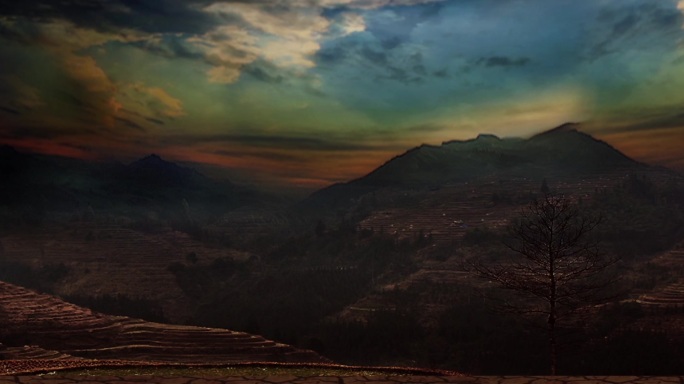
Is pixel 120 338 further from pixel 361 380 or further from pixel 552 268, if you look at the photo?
pixel 361 380

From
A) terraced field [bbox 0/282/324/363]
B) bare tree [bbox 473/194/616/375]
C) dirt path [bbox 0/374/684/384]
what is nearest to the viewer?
dirt path [bbox 0/374/684/384]

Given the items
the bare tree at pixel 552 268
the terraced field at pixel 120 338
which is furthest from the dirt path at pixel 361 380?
the terraced field at pixel 120 338

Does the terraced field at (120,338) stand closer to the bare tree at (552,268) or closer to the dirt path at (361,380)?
the bare tree at (552,268)

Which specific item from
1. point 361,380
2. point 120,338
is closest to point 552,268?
point 361,380

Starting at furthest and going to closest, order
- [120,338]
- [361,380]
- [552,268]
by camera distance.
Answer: [120,338] → [552,268] → [361,380]

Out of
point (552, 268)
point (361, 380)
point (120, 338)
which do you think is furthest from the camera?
point (120, 338)

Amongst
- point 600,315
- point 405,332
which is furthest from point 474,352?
point 600,315

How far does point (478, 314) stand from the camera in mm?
178875

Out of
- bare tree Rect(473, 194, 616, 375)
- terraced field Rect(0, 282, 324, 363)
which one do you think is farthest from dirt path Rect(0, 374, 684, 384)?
terraced field Rect(0, 282, 324, 363)

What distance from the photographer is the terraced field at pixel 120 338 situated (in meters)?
117

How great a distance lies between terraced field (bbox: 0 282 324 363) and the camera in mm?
116938

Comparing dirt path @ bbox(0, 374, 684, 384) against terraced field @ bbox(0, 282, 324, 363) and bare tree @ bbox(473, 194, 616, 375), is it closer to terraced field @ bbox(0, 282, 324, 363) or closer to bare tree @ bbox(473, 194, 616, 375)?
bare tree @ bbox(473, 194, 616, 375)

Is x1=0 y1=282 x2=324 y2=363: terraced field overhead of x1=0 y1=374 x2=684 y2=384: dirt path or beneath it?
beneath

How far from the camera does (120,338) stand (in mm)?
125812
